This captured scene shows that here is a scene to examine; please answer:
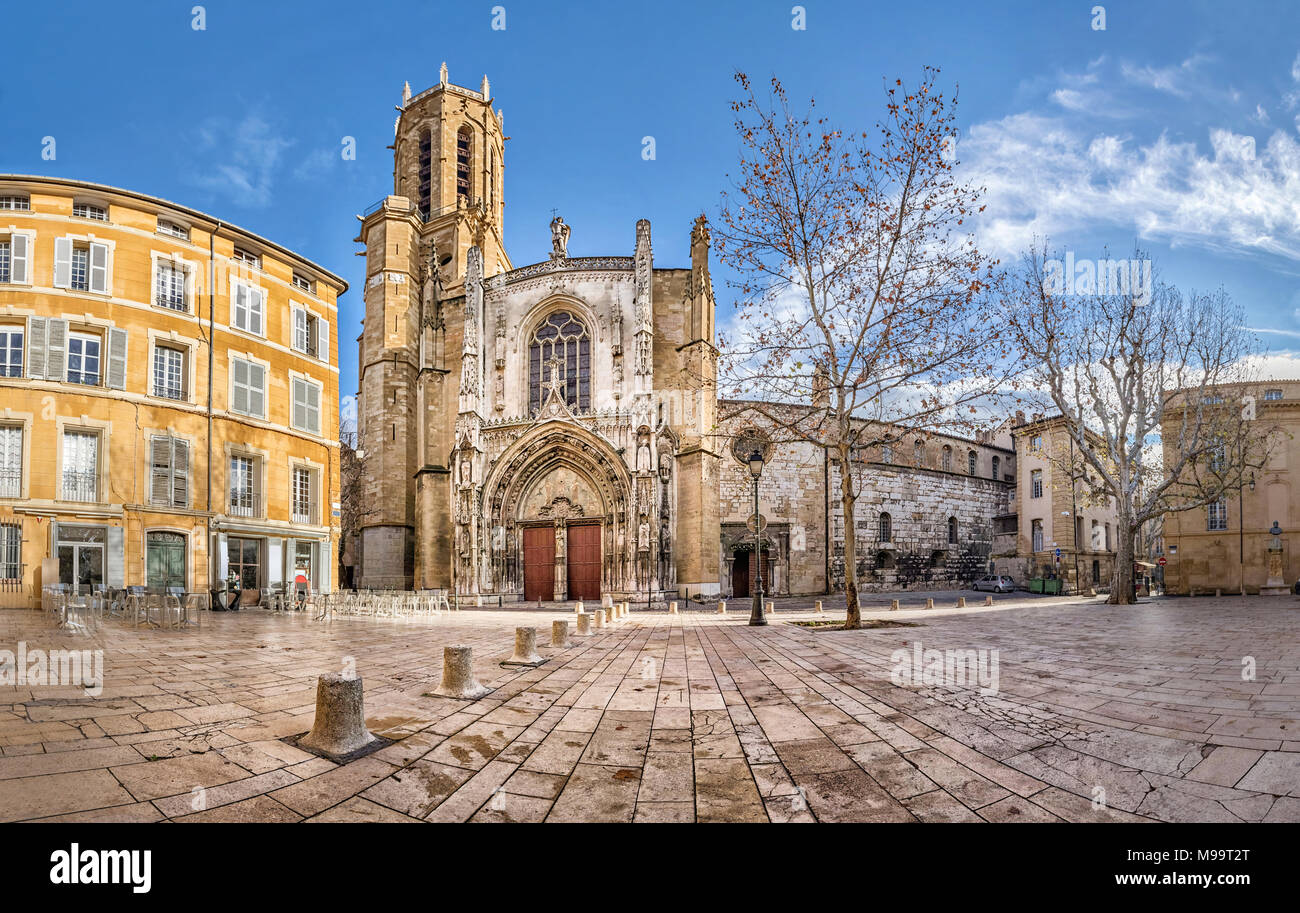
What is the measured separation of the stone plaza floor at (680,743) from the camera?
10.9ft

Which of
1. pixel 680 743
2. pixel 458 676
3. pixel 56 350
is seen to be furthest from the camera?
pixel 56 350

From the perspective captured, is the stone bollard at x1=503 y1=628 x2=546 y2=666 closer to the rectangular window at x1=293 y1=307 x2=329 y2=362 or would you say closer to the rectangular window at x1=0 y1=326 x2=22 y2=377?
the rectangular window at x1=0 y1=326 x2=22 y2=377

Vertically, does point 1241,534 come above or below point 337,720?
below

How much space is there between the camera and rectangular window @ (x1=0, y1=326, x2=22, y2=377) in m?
17.9

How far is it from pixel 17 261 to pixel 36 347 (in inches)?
106

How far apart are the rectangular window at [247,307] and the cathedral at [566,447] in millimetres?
7486

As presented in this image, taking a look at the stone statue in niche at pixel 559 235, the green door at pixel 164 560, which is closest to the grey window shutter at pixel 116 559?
the green door at pixel 164 560

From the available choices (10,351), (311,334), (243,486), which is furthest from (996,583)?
(10,351)

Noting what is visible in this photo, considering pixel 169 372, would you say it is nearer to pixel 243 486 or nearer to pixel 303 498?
pixel 243 486

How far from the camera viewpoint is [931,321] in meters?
14.2

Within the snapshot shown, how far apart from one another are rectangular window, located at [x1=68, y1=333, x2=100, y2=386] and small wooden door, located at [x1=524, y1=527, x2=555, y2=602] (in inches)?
603

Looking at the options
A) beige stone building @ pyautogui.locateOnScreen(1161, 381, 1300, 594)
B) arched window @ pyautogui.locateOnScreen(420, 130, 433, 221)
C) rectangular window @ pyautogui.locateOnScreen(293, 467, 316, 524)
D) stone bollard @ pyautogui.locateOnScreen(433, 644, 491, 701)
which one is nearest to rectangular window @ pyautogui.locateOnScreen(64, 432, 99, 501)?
rectangular window @ pyautogui.locateOnScreen(293, 467, 316, 524)

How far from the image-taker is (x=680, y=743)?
14.7 ft
